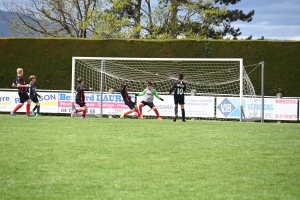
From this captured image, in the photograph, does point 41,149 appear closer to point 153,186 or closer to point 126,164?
point 126,164

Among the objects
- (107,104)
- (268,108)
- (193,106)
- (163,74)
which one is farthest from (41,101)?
(268,108)

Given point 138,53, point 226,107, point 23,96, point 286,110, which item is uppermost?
point 138,53

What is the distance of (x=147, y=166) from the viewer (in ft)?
31.9

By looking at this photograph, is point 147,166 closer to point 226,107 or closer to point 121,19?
point 226,107

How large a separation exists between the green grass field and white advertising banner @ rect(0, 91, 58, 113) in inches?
558

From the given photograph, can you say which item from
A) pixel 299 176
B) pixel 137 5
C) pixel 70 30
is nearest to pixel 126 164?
pixel 299 176

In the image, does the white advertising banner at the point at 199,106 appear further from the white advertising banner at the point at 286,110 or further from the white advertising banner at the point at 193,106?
the white advertising banner at the point at 286,110

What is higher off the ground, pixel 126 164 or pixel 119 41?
pixel 119 41

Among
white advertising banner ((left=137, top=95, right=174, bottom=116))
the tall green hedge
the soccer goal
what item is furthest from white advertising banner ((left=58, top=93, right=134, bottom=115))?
the tall green hedge

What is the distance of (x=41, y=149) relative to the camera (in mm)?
11891

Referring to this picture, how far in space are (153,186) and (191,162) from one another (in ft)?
7.69

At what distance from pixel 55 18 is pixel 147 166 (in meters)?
39.5

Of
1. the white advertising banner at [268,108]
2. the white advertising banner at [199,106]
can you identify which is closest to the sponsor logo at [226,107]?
the white advertising banner at [268,108]

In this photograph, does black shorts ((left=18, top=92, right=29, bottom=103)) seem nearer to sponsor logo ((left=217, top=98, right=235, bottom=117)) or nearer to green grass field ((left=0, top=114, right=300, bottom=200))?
sponsor logo ((left=217, top=98, right=235, bottom=117))
